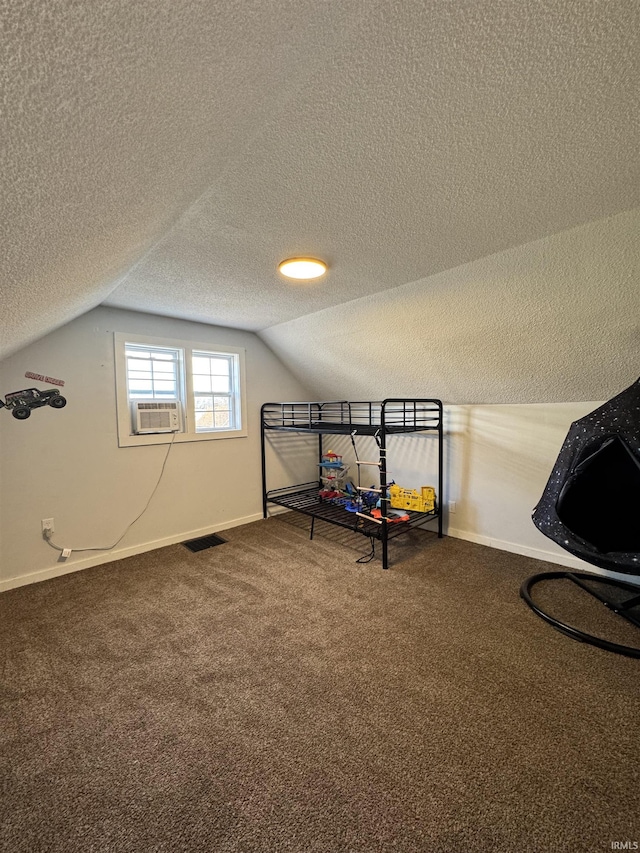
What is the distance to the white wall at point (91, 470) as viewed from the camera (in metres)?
2.43

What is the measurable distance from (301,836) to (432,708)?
0.65 meters

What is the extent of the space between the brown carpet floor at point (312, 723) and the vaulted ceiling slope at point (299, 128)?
162 cm

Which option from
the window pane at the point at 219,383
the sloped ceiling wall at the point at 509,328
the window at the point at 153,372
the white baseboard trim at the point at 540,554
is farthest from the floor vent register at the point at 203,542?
the white baseboard trim at the point at 540,554

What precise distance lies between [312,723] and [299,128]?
6.79 feet

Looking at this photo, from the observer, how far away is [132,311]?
2.91 metres

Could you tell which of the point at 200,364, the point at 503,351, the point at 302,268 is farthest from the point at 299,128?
the point at 200,364

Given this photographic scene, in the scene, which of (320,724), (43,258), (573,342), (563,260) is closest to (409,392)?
(573,342)

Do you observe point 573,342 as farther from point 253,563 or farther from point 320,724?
point 253,563

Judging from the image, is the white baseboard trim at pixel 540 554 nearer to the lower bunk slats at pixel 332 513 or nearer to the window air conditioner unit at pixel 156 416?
the lower bunk slats at pixel 332 513

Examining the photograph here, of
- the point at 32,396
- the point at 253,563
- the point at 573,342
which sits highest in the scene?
the point at 573,342

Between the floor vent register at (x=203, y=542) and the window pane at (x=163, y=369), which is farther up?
the window pane at (x=163, y=369)

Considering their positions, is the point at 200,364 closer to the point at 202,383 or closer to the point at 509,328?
the point at 202,383

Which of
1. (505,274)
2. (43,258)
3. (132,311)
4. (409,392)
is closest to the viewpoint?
(43,258)

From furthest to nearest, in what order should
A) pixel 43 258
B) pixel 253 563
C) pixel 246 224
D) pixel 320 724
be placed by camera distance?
pixel 253 563, pixel 246 224, pixel 320 724, pixel 43 258
